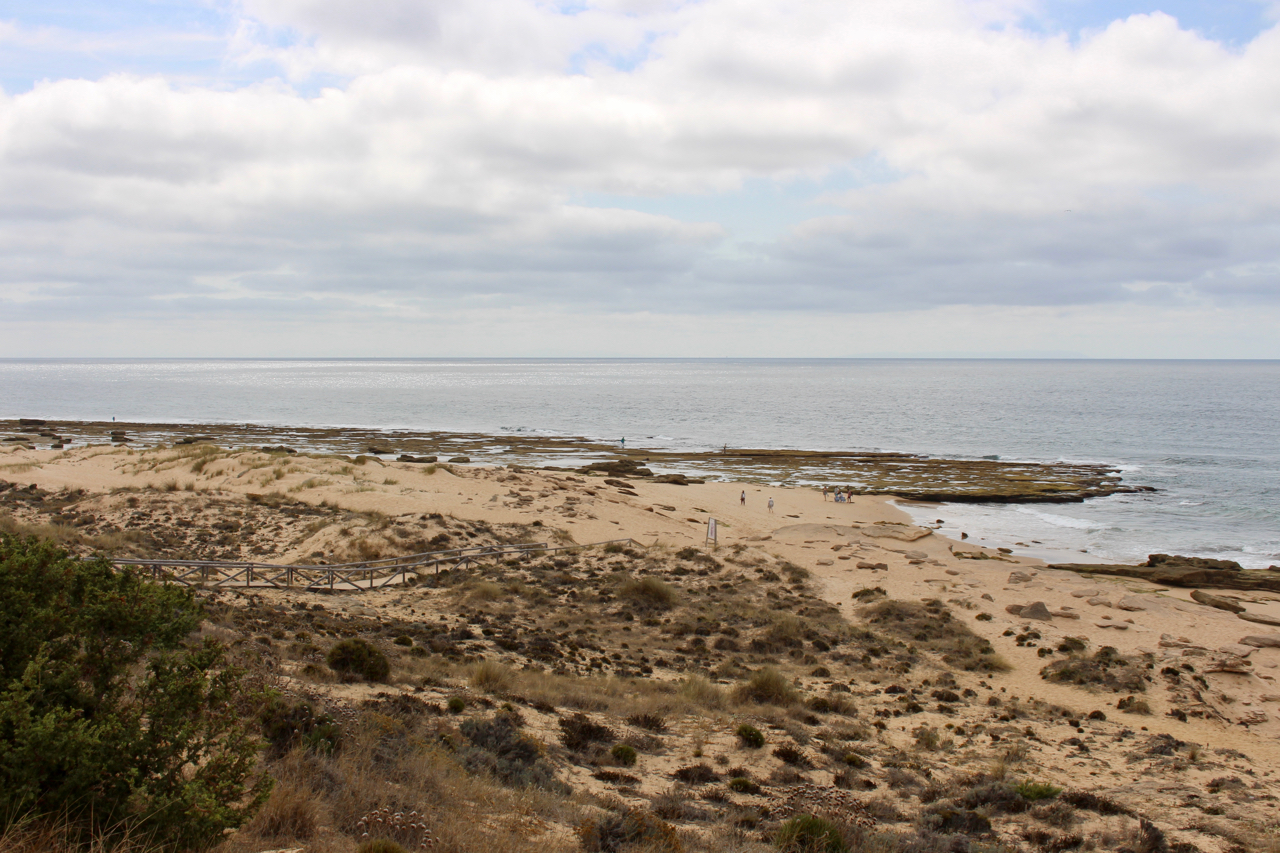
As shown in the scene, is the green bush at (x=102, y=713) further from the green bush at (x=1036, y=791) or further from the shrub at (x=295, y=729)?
the green bush at (x=1036, y=791)

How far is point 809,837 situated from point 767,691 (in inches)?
302

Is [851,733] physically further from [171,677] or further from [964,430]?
[964,430]

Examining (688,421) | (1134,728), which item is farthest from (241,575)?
(688,421)

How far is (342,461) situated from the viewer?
44594mm

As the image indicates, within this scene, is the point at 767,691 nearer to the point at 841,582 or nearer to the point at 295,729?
the point at 295,729

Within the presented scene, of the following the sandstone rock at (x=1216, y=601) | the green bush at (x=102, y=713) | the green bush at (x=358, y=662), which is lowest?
the sandstone rock at (x=1216, y=601)

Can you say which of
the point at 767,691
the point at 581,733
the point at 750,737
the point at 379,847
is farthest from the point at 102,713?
the point at 767,691

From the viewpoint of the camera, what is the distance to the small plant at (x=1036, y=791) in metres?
12.2

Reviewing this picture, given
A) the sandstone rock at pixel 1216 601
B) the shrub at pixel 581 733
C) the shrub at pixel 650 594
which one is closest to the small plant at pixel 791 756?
the shrub at pixel 581 733

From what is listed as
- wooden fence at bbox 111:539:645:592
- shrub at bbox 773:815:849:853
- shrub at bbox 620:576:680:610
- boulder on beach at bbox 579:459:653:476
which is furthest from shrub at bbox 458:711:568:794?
boulder on beach at bbox 579:459:653:476

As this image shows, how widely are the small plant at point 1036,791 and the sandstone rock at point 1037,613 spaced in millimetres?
13553

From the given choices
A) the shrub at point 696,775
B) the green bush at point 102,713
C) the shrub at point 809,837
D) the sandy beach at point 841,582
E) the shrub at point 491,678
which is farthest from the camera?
the shrub at point 491,678

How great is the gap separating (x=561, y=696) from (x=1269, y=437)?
97043 millimetres

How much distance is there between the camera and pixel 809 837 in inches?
369
